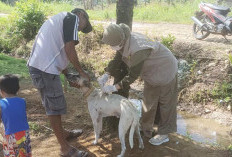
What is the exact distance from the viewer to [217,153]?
12.5 feet

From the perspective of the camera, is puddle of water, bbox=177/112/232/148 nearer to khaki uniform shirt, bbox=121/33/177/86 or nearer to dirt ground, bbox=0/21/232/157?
A: dirt ground, bbox=0/21/232/157

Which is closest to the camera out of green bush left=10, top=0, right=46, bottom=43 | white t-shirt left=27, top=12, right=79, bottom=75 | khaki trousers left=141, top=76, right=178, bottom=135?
white t-shirt left=27, top=12, right=79, bottom=75

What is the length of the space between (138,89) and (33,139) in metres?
3.54

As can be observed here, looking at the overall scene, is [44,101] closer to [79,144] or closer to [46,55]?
[46,55]

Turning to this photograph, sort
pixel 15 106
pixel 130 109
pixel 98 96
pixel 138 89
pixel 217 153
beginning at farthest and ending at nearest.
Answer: pixel 138 89, pixel 217 153, pixel 98 96, pixel 130 109, pixel 15 106

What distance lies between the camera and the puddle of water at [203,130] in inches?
193

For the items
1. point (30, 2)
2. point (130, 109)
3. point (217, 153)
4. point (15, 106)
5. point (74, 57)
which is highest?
point (30, 2)

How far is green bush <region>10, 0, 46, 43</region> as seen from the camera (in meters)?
10.4

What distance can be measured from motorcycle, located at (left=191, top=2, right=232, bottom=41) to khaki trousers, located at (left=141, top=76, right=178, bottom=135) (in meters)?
4.61

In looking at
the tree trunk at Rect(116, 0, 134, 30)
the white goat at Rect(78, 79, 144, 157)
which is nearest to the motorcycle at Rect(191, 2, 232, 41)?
the tree trunk at Rect(116, 0, 134, 30)

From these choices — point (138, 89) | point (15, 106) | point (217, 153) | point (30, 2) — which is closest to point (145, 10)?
point (30, 2)

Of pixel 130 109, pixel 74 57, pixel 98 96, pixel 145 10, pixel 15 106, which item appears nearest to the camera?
pixel 15 106

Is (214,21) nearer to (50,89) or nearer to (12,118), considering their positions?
(50,89)

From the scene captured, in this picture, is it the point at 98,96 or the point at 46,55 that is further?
the point at 98,96
